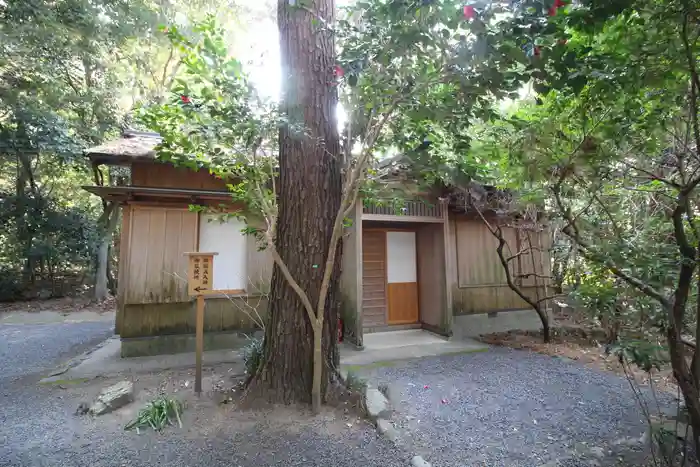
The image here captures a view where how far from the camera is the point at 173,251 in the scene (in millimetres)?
5785

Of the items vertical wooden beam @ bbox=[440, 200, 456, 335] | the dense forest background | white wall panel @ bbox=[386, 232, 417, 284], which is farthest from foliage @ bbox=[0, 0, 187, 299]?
vertical wooden beam @ bbox=[440, 200, 456, 335]

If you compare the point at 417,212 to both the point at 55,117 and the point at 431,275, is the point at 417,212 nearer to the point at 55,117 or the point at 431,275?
the point at 431,275

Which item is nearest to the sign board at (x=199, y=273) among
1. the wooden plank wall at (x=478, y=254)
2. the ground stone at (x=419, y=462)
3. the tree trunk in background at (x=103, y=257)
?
the ground stone at (x=419, y=462)

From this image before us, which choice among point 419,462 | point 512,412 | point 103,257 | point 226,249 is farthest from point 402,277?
point 103,257

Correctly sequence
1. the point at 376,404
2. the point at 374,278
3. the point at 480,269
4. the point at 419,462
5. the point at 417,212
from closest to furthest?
the point at 419,462 → the point at 376,404 → the point at 417,212 → the point at 374,278 → the point at 480,269

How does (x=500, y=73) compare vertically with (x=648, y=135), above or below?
above

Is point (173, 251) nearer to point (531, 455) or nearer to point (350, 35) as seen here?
point (350, 35)

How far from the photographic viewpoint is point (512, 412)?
144 inches

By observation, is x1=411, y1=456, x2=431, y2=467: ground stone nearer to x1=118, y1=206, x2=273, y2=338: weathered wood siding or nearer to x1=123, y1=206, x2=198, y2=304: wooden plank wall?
x1=118, y1=206, x2=273, y2=338: weathered wood siding

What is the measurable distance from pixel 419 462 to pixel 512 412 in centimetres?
157

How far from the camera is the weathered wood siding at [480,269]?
7293 mm

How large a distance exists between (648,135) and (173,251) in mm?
6332

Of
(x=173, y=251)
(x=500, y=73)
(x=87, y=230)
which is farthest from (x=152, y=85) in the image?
(x=500, y=73)

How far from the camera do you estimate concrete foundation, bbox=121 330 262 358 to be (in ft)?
18.0
